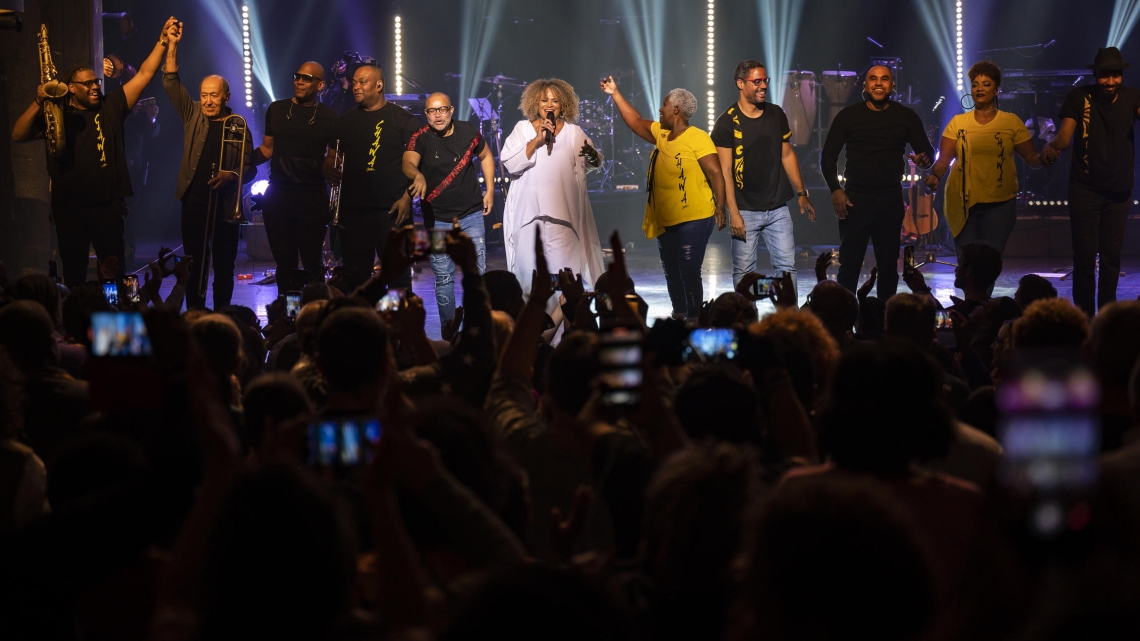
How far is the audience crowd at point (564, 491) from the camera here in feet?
3.97

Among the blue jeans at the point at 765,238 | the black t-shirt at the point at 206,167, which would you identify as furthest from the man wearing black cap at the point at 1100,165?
the black t-shirt at the point at 206,167

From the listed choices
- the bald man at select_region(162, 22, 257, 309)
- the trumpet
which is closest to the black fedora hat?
the trumpet

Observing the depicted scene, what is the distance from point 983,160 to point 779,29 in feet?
32.3

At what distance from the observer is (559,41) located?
58.7ft

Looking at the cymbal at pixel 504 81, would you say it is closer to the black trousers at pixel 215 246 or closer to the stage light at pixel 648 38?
the stage light at pixel 648 38

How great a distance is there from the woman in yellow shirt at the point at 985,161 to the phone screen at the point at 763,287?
298 centimetres

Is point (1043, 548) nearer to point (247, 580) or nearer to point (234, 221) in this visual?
point (247, 580)

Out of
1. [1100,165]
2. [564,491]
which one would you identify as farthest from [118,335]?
[1100,165]

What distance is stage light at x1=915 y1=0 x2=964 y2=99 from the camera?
15484 mm

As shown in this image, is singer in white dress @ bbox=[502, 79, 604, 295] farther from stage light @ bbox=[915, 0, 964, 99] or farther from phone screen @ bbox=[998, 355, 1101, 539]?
stage light @ bbox=[915, 0, 964, 99]

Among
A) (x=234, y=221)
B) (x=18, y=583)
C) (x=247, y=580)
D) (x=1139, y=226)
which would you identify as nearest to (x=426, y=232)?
(x=18, y=583)

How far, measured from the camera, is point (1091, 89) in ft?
25.2

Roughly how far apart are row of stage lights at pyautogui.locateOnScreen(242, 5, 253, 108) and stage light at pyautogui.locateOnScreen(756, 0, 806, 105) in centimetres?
761

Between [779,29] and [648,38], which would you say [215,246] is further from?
[779,29]
